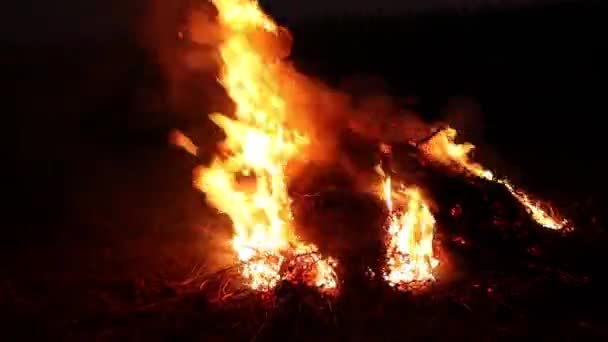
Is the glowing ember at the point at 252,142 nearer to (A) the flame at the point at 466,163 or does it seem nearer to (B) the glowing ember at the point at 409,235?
(B) the glowing ember at the point at 409,235

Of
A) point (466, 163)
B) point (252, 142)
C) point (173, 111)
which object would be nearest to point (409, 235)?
→ point (466, 163)

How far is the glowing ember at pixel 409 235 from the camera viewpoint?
194 inches

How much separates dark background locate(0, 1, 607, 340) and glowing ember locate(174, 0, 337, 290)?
0.66 meters

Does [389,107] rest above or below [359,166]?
above

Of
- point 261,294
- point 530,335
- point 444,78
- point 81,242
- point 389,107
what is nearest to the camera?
point 530,335

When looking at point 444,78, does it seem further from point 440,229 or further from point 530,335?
point 530,335

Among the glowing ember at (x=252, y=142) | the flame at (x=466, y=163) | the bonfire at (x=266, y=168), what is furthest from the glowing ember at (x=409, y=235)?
the glowing ember at (x=252, y=142)

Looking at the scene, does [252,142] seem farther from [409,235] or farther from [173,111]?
[173,111]

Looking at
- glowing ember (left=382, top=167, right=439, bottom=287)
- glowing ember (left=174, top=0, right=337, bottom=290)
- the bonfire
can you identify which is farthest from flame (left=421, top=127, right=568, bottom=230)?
glowing ember (left=174, top=0, right=337, bottom=290)

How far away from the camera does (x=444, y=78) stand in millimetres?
10031

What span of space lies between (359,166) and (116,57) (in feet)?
21.9

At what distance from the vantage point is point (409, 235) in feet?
16.4

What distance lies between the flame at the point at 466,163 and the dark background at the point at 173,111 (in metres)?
0.37

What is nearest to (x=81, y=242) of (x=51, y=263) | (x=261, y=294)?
A: (x=51, y=263)
